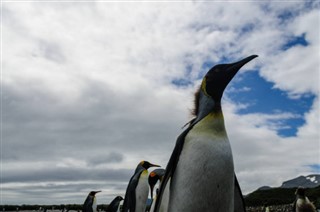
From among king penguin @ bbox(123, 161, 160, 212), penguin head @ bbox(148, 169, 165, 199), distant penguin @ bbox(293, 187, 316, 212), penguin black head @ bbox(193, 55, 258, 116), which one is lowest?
distant penguin @ bbox(293, 187, 316, 212)

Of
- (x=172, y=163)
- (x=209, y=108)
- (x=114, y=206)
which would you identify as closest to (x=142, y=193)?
(x=114, y=206)

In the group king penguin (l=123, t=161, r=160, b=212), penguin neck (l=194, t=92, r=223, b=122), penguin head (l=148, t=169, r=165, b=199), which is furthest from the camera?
king penguin (l=123, t=161, r=160, b=212)

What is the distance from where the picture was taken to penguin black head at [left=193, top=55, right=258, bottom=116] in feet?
13.3

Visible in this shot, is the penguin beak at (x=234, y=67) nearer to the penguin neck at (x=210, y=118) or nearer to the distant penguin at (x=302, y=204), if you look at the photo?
the penguin neck at (x=210, y=118)

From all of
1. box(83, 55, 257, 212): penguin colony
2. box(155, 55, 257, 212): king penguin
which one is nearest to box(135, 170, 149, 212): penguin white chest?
box(83, 55, 257, 212): penguin colony

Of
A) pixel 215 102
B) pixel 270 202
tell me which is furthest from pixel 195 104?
pixel 270 202

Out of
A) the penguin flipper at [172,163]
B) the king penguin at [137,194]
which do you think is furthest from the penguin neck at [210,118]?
the king penguin at [137,194]

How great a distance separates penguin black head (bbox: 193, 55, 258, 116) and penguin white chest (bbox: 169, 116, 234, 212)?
483mm

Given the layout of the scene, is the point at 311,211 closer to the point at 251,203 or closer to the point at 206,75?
the point at 206,75

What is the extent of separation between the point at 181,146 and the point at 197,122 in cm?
33

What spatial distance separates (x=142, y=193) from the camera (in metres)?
10.4

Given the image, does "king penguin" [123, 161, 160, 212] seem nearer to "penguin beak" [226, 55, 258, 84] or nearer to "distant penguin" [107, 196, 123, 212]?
"distant penguin" [107, 196, 123, 212]

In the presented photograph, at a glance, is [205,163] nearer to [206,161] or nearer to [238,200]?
[206,161]

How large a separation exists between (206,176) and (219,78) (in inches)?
44.9
